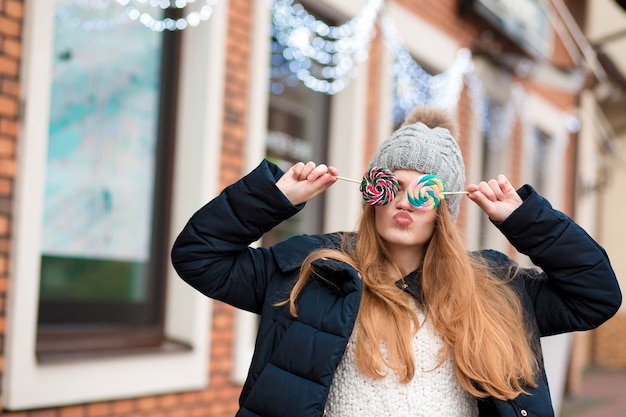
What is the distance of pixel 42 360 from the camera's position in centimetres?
377

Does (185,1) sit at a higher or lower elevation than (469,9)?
lower

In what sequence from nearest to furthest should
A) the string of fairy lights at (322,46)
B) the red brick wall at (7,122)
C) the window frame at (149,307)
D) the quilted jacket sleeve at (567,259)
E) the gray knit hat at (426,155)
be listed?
1. the quilted jacket sleeve at (567,259)
2. the gray knit hat at (426,155)
3. the red brick wall at (7,122)
4. the window frame at (149,307)
5. the string of fairy lights at (322,46)

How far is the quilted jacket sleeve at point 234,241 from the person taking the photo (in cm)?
234

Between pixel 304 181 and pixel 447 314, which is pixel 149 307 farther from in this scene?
pixel 447 314

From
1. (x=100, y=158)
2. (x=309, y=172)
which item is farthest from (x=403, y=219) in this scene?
(x=100, y=158)

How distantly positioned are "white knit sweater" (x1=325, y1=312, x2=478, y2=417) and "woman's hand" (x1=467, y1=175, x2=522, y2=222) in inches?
15.7

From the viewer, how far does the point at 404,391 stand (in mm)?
2244

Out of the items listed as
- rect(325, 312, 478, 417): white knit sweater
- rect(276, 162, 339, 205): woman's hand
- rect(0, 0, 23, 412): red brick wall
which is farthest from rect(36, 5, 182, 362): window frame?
rect(325, 312, 478, 417): white knit sweater

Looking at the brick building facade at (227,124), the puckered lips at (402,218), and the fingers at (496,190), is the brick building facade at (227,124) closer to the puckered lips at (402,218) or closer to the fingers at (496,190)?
the puckered lips at (402,218)

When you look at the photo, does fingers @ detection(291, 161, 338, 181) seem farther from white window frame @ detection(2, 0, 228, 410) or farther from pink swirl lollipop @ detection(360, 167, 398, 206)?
white window frame @ detection(2, 0, 228, 410)

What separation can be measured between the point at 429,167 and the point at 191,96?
2.60 m

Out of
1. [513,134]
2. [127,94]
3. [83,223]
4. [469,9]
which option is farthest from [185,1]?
[513,134]

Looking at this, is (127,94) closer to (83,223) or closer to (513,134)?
(83,223)

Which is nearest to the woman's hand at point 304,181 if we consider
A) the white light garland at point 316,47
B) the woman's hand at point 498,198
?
the woman's hand at point 498,198
